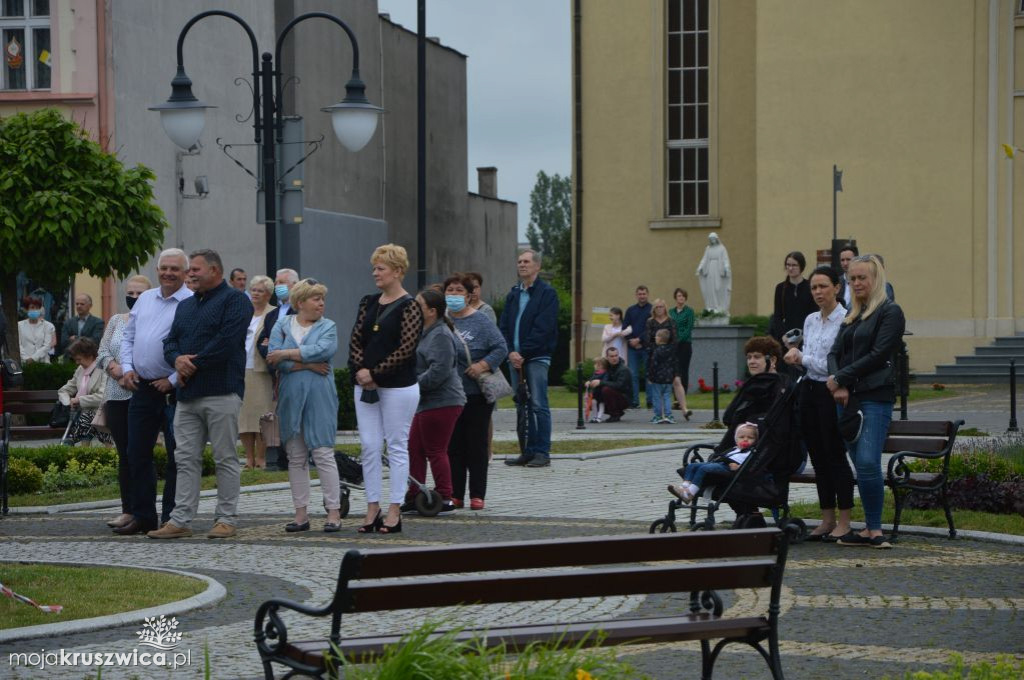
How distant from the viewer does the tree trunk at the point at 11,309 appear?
25219 mm

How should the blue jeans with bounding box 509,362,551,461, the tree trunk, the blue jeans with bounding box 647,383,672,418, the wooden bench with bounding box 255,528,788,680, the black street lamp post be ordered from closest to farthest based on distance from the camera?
1. the wooden bench with bounding box 255,528,788,680
2. the blue jeans with bounding box 509,362,551,461
3. the black street lamp post
4. the blue jeans with bounding box 647,383,672,418
5. the tree trunk

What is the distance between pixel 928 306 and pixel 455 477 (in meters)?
24.0

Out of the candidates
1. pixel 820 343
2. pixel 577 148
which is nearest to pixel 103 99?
pixel 577 148

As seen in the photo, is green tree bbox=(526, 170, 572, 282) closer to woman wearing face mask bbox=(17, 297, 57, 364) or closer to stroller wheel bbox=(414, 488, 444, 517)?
woman wearing face mask bbox=(17, 297, 57, 364)

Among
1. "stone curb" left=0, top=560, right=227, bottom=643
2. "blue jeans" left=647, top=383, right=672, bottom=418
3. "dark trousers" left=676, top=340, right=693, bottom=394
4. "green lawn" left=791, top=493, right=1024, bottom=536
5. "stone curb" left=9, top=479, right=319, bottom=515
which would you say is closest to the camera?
"stone curb" left=0, top=560, right=227, bottom=643

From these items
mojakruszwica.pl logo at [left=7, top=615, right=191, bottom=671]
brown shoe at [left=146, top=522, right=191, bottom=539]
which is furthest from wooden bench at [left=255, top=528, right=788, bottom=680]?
brown shoe at [left=146, top=522, right=191, bottom=539]

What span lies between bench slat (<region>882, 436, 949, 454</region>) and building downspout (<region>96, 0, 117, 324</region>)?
23169 millimetres

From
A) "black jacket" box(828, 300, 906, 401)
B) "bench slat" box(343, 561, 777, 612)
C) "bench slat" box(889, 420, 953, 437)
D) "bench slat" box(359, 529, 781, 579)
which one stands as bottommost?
"bench slat" box(889, 420, 953, 437)

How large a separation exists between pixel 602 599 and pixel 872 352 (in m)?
3.10

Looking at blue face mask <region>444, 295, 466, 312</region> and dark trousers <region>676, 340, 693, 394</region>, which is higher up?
blue face mask <region>444, 295, 466, 312</region>

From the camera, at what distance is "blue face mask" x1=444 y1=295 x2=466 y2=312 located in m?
14.2

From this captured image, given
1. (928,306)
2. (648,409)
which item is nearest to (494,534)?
(648,409)

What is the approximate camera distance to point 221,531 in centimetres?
1182

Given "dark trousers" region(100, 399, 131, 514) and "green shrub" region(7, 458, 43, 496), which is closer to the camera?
"dark trousers" region(100, 399, 131, 514)
